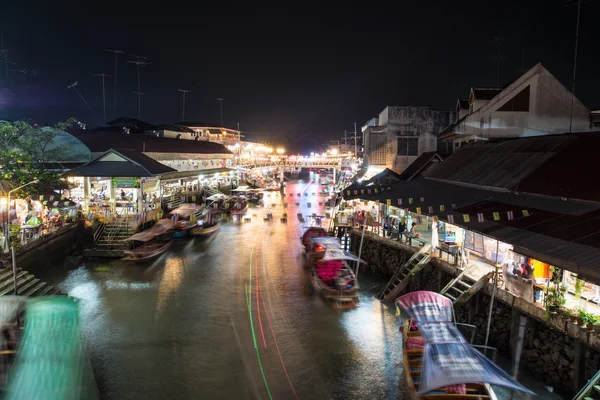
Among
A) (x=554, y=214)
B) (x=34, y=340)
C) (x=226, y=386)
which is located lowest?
(x=226, y=386)

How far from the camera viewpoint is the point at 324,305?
19.8m

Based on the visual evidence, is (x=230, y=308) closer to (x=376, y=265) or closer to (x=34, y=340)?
(x=34, y=340)

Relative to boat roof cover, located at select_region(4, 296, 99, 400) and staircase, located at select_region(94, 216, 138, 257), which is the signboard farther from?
boat roof cover, located at select_region(4, 296, 99, 400)

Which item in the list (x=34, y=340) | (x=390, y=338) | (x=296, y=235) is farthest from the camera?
(x=296, y=235)

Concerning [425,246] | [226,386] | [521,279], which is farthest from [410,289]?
[226,386]

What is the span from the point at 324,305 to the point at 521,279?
29.7ft

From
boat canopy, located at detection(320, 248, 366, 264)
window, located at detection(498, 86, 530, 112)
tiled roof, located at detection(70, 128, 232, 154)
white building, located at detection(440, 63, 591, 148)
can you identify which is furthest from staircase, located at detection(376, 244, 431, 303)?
tiled roof, located at detection(70, 128, 232, 154)

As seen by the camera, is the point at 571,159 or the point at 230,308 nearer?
the point at 571,159

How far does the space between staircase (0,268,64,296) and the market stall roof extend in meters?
15.3

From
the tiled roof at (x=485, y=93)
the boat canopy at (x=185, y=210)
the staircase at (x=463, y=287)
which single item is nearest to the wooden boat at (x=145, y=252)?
the boat canopy at (x=185, y=210)

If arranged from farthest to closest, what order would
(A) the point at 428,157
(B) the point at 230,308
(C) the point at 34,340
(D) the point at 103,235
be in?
(A) the point at 428,157
(D) the point at 103,235
(B) the point at 230,308
(C) the point at 34,340

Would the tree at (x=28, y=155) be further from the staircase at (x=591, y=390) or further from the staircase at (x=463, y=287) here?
the staircase at (x=591, y=390)

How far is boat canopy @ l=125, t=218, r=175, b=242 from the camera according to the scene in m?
28.0

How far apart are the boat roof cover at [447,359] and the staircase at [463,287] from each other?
2882mm
